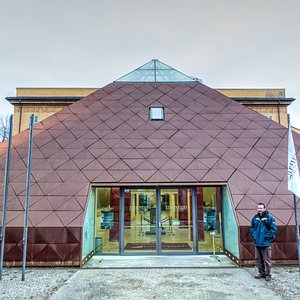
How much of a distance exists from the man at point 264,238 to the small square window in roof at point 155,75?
9.85 meters

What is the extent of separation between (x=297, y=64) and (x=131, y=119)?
28.4ft

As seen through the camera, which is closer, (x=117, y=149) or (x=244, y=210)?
(x=244, y=210)

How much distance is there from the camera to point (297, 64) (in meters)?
14.2

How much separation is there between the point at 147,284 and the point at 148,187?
12.0ft

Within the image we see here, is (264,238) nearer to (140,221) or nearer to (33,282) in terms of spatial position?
(140,221)

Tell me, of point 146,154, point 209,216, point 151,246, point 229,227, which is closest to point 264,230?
point 229,227

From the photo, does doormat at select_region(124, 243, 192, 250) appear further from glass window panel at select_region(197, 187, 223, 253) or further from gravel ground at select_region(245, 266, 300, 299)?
gravel ground at select_region(245, 266, 300, 299)

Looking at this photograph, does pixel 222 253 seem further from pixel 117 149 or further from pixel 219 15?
pixel 219 15

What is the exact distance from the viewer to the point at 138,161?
390 inches

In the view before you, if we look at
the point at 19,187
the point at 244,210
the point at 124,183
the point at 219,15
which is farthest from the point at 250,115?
the point at 19,187

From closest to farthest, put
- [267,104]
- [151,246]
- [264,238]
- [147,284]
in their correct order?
[147,284] → [264,238] → [151,246] → [267,104]

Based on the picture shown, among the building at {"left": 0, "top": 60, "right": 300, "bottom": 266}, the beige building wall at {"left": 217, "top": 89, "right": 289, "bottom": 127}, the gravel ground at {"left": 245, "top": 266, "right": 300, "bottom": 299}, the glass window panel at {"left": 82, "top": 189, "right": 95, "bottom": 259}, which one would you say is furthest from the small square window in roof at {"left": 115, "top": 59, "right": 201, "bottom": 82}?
the gravel ground at {"left": 245, "top": 266, "right": 300, "bottom": 299}

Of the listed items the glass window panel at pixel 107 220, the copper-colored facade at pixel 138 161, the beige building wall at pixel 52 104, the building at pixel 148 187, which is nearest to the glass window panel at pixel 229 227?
the building at pixel 148 187

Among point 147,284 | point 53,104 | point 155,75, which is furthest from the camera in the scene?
point 53,104
